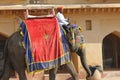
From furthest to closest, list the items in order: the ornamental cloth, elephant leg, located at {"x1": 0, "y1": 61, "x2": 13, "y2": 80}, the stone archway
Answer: the stone archway
elephant leg, located at {"x1": 0, "y1": 61, "x2": 13, "y2": 80}
the ornamental cloth

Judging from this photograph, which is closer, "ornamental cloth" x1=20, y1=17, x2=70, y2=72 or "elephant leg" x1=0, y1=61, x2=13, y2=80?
"ornamental cloth" x1=20, y1=17, x2=70, y2=72

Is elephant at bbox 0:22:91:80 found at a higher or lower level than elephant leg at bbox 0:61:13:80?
higher

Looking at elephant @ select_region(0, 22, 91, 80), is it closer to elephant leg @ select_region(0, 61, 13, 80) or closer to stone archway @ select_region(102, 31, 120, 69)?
elephant leg @ select_region(0, 61, 13, 80)

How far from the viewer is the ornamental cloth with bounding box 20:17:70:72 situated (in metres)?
8.63

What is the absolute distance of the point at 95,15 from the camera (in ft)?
55.0

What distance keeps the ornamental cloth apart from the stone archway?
8658 mm

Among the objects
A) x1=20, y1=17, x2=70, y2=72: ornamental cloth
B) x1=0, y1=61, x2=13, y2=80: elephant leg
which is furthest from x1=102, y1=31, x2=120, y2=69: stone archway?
x1=0, y1=61, x2=13, y2=80: elephant leg

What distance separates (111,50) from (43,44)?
9235 mm

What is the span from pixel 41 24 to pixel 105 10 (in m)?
8.09

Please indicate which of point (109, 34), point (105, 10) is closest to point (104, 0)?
point (105, 10)

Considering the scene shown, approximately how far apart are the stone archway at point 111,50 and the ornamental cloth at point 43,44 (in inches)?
341

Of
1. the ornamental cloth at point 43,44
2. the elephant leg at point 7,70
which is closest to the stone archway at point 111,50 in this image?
the ornamental cloth at point 43,44

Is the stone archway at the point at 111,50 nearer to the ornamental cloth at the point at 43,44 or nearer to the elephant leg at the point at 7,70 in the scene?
the ornamental cloth at the point at 43,44

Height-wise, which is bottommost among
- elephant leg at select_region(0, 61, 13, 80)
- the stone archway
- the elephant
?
the stone archway
